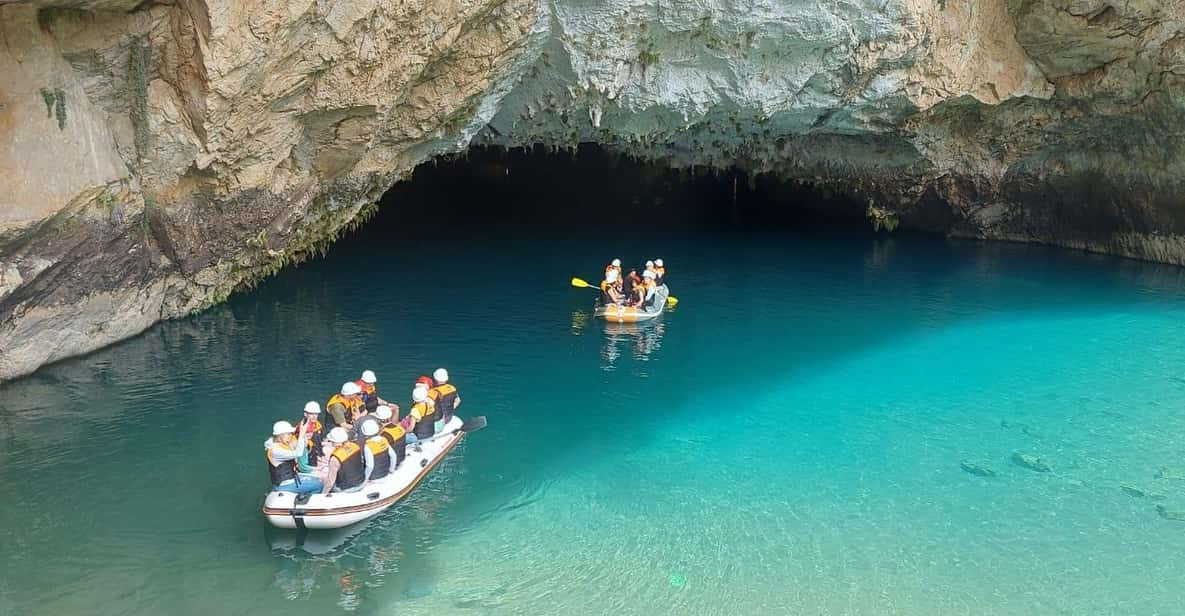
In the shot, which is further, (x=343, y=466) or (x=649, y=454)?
(x=649, y=454)

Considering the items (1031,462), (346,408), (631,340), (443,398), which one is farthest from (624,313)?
(1031,462)

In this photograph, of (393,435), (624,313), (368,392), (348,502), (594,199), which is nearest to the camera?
(348,502)

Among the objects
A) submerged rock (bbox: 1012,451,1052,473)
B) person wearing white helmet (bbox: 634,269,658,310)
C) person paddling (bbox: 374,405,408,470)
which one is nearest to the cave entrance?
person wearing white helmet (bbox: 634,269,658,310)

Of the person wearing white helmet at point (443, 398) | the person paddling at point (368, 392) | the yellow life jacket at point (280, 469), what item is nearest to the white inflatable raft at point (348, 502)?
the yellow life jacket at point (280, 469)

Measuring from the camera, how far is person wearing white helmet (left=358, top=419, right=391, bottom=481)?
1115 centimetres

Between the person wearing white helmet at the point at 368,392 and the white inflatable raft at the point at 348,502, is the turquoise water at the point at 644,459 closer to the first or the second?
the white inflatable raft at the point at 348,502

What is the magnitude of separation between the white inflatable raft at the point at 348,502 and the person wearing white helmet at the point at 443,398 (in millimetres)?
1003

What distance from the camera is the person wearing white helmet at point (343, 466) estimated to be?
35.2 feet

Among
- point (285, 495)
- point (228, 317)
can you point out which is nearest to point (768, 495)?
point (285, 495)

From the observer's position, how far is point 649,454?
1357 cm

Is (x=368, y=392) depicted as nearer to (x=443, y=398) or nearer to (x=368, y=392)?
(x=368, y=392)

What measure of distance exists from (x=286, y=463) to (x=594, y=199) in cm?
3022

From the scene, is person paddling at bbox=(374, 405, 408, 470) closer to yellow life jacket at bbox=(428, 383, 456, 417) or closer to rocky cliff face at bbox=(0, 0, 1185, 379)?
yellow life jacket at bbox=(428, 383, 456, 417)

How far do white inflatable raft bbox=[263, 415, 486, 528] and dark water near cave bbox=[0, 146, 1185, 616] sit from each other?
11.5 inches
